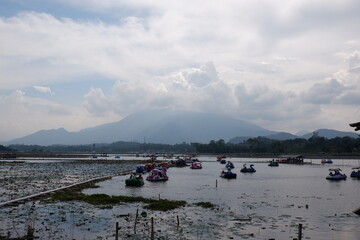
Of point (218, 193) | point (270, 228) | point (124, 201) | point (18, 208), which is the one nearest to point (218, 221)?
point (270, 228)

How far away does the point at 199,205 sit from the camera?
35375 millimetres

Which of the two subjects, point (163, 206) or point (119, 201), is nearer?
point (163, 206)

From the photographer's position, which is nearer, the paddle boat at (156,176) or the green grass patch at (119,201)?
the green grass patch at (119,201)

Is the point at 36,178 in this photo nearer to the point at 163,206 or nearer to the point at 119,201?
the point at 119,201

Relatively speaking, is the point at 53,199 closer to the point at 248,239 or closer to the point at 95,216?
the point at 95,216

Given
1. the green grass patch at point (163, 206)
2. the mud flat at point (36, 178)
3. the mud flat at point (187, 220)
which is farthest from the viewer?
the mud flat at point (36, 178)

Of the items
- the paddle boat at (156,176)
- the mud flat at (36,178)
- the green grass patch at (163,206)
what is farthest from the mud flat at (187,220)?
the paddle boat at (156,176)

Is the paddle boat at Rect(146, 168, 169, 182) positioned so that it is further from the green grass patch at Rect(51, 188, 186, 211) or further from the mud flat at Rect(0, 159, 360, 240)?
the green grass patch at Rect(51, 188, 186, 211)

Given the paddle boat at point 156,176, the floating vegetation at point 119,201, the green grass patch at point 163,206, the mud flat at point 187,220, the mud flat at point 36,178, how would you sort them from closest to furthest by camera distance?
the mud flat at point 187,220 → the green grass patch at point 163,206 → the floating vegetation at point 119,201 → the mud flat at point 36,178 → the paddle boat at point 156,176

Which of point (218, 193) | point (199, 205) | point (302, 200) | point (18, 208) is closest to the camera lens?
point (18, 208)

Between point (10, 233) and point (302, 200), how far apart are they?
101 feet

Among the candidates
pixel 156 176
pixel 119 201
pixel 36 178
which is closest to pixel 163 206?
pixel 119 201

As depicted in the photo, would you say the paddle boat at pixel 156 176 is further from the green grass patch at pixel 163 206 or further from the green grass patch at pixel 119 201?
the green grass patch at pixel 163 206

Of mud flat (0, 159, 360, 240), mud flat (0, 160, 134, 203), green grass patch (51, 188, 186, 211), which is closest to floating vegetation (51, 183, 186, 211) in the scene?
green grass patch (51, 188, 186, 211)
